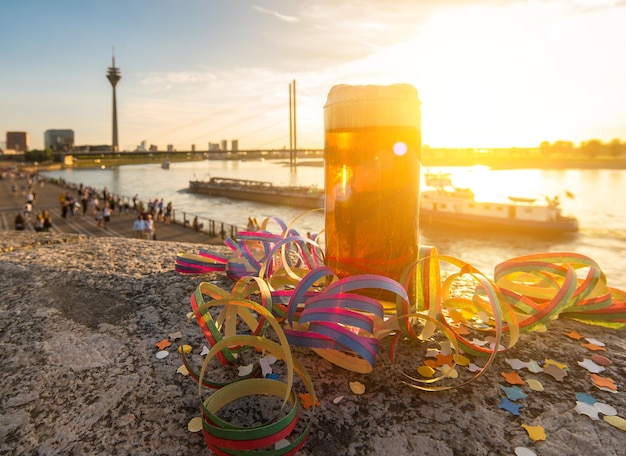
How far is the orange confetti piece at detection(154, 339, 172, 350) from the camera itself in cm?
142

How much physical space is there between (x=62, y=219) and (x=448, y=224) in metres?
24.2

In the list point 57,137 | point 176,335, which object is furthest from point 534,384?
point 57,137

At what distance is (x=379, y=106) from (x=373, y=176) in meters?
0.24

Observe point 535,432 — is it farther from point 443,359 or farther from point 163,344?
point 163,344

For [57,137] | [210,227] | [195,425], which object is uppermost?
[57,137]

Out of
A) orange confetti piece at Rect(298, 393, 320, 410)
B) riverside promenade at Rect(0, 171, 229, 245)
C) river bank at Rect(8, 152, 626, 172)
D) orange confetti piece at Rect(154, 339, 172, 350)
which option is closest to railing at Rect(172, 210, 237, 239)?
riverside promenade at Rect(0, 171, 229, 245)

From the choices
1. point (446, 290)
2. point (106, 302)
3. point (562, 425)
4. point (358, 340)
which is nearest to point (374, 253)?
point (358, 340)

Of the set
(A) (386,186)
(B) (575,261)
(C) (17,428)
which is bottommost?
(C) (17,428)

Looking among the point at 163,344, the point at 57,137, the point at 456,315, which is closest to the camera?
the point at 163,344

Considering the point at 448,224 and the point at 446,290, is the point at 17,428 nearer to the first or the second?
the point at 446,290

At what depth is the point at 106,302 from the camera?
1817 millimetres

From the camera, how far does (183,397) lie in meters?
1.15

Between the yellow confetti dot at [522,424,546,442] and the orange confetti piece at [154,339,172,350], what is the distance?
1178 mm

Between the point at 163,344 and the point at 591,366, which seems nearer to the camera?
the point at 591,366
